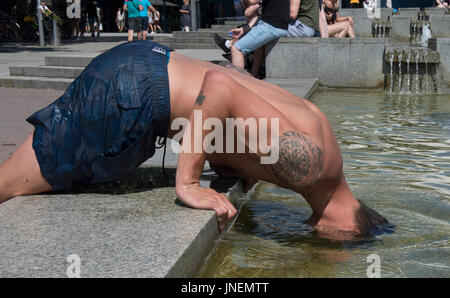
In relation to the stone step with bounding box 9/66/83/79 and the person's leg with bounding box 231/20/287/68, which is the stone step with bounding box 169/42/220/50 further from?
the person's leg with bounding box 231/20/287/68

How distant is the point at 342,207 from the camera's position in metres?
3.57

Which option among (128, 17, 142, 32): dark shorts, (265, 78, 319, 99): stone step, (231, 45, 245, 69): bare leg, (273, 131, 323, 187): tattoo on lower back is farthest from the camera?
(128, 17, 142, 32): dark shorts

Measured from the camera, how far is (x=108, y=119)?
3373 mm

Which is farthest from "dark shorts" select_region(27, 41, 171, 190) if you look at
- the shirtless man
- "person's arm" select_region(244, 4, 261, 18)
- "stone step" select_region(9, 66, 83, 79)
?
"stone step" select_region(9, 66, 83, 79)

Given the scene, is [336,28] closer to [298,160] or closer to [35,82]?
[35,82]

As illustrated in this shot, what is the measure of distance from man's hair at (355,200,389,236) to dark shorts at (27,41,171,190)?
4.14ft

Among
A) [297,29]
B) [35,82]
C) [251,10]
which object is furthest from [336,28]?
[35,82]

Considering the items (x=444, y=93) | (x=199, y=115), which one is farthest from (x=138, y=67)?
(x=444, y=93)

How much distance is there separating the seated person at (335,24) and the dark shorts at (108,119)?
9.09 meters

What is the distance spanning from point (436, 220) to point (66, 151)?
2462 mm

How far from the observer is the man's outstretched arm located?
3.23 metres

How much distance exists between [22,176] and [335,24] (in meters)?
9.70

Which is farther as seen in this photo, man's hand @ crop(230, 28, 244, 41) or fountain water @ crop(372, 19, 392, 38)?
fountain water @ crop(372, 19, 392, 38)
